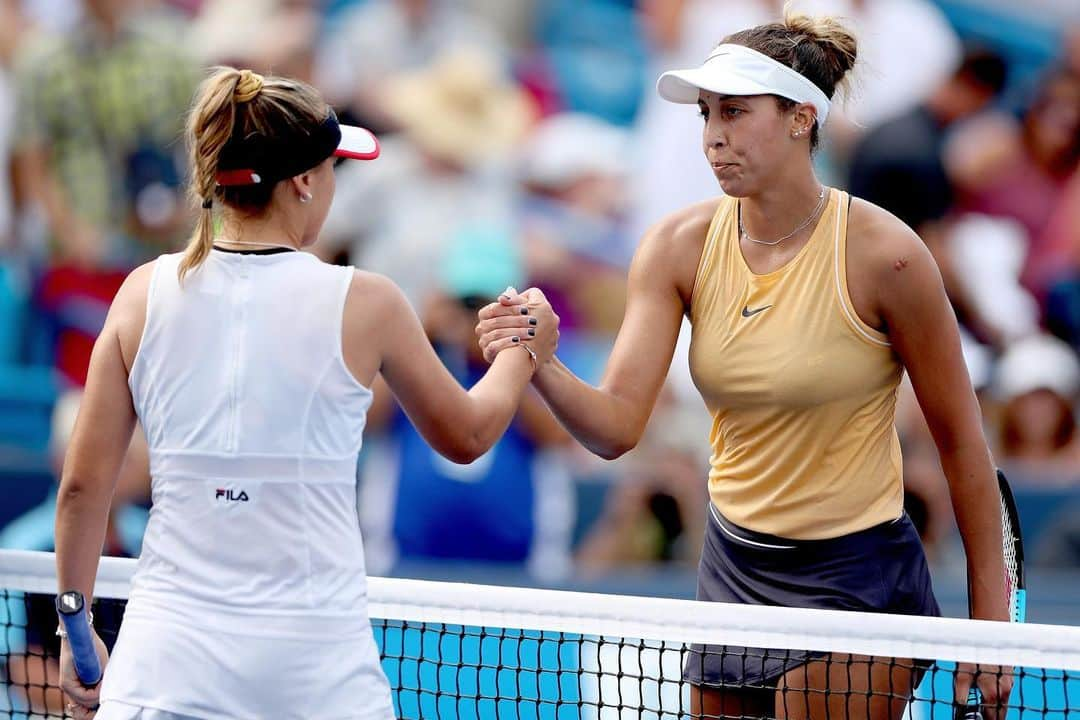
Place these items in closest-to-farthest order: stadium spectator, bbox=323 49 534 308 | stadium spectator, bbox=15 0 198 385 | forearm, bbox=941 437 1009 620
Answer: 1. forearm, bbox=941 437 1009 620
2. stadium spectator, bbox=323 49 534 308
3. stadium spectator, bbox=15 0 198 385

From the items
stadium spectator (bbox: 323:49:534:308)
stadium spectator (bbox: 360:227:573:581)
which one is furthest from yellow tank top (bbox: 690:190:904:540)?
stadium spectator (bbox: 323:49:534:308)

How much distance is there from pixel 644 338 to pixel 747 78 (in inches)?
23.3

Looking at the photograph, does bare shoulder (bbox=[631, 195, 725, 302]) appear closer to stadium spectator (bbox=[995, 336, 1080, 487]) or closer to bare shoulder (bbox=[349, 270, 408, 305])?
bare shoulder (bbox=[349, 270, 408, 305])

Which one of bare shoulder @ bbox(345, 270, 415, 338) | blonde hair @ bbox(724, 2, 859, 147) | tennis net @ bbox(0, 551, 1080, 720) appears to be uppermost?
blonde hair @ bbox(724, 2, 859, 147)

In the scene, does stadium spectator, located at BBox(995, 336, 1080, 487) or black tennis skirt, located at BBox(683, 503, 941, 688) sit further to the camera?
stadium spectator, located at BBox(995, 336, 1080, 487)

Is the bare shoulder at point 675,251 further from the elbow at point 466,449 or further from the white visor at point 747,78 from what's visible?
the elbow at point 466,449

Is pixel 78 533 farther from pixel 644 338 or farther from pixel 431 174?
pixel 431 174

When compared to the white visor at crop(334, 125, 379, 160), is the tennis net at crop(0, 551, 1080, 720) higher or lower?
lower

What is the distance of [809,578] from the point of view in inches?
131

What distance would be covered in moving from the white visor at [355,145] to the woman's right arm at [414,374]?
23 cm

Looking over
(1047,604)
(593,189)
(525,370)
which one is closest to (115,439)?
(525,370)

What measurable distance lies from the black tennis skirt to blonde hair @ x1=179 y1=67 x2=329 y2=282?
4.22 ft

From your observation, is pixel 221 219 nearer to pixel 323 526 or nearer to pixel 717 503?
pixel 323 526

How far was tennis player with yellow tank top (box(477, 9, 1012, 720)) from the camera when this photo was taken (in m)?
3.21
